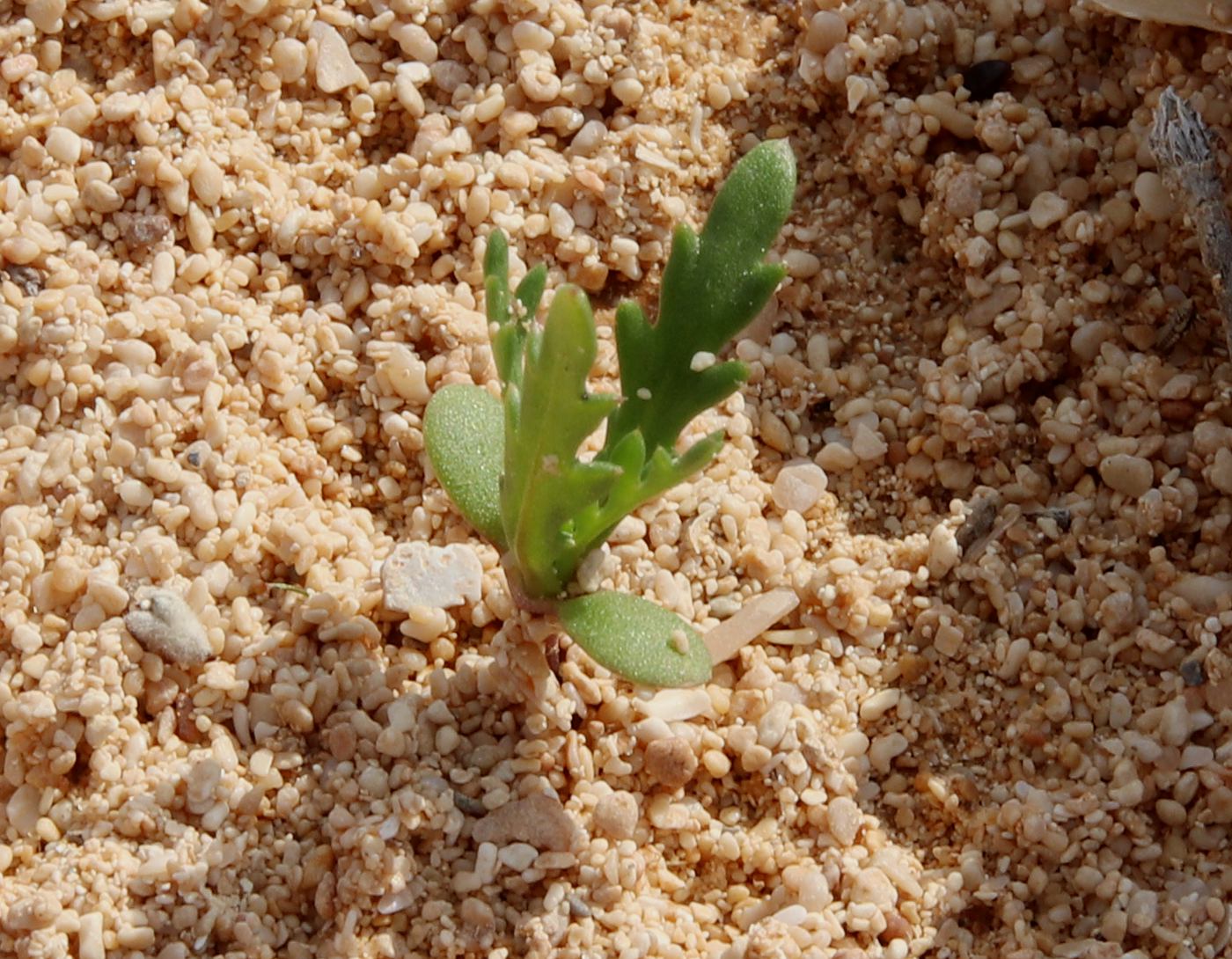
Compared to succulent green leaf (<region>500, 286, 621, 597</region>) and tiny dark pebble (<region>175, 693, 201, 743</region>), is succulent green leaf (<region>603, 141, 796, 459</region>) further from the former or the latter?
tiny dark pebble (<region>175, 693, 201, 743</region>)

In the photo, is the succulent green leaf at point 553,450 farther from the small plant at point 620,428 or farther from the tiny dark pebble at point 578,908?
the tiny dark pebble at point 578,908

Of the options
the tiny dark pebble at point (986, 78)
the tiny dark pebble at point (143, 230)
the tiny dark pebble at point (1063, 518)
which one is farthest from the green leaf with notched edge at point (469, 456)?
the tiny dark pebble at point (986, 78)

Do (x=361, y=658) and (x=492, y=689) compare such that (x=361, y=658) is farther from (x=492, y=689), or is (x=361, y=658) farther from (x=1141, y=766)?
(x=1141, y=766)

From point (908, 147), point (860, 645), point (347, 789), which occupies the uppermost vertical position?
point (908, 147)

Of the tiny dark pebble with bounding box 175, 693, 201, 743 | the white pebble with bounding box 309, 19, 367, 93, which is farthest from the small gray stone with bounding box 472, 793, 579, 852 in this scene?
the white pebble with bounding box 309, 19, 367, 93

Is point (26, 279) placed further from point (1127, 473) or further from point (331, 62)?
point (1127, 473)

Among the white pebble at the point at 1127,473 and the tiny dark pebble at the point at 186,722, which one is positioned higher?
the white pebble at the point at 1127,473

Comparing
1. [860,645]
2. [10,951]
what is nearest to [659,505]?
[860,645]
